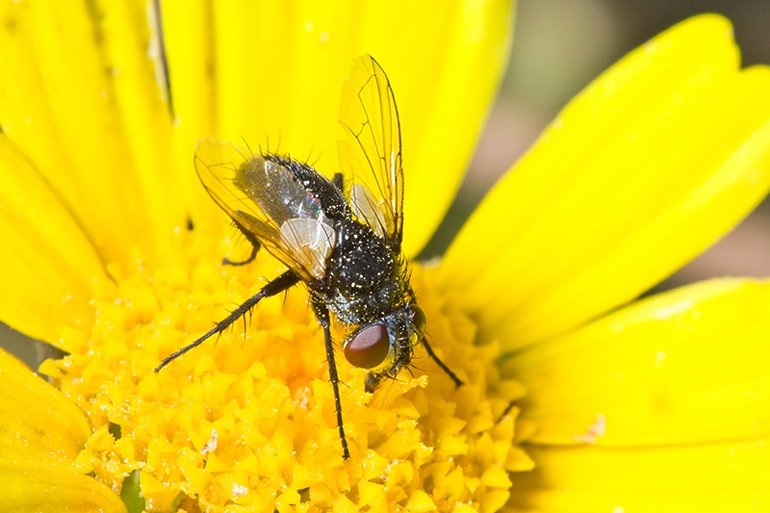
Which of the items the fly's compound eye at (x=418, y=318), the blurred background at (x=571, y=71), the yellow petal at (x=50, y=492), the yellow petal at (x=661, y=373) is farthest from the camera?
the blurred background at (x=571, y=71)

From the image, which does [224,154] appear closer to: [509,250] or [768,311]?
[509,250]

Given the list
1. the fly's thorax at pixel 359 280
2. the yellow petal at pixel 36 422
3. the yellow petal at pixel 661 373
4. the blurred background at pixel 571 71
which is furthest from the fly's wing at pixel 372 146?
the blurred background at pixel 571 71

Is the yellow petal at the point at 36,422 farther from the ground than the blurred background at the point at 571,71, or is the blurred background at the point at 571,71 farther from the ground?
the blurred background at the point at 571,71

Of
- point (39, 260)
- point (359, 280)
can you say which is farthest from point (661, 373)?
point (39, 260)

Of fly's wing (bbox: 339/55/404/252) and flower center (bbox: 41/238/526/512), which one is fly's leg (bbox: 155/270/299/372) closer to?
flower center (bbox: 41/238/526/512)

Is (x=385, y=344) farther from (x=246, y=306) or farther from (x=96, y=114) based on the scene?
(x=96, y=114)

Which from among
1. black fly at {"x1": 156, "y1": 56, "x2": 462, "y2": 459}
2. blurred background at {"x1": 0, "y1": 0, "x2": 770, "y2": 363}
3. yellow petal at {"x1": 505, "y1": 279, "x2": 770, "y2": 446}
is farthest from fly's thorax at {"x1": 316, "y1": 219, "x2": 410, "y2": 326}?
blurred background at {"x1": 0, "y1": 0, "x2": 770, "y2": 363}

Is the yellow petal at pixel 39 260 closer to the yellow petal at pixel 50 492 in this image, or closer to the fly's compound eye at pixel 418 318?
the yellow petal at pixel 50 492
